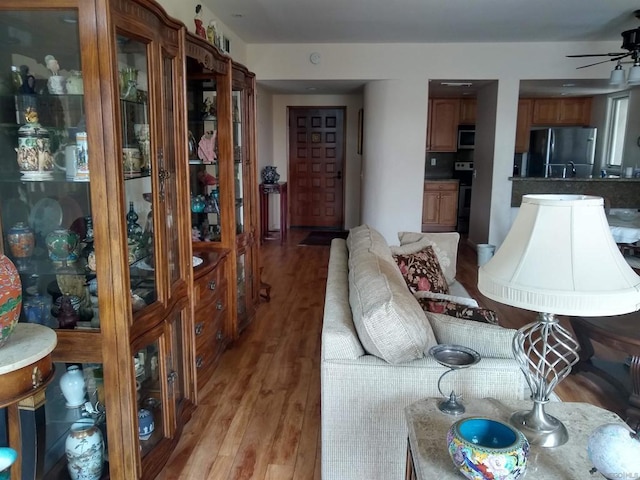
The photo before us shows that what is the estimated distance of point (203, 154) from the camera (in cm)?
323

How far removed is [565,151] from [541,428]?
7.49 metres

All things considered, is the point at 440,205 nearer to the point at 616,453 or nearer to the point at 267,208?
the point at 267,208

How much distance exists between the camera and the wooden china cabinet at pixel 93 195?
1639 mm

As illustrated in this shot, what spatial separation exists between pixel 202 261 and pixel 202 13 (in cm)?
244

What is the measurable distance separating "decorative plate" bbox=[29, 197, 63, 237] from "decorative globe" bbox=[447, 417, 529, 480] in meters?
1.57

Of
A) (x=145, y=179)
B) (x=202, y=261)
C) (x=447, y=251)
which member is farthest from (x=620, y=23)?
(x=145, y=179)

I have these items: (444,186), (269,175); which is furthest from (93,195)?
(444,186)

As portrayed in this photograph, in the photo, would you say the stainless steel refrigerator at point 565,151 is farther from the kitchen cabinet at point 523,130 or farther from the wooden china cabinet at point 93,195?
the wooden china cabinet at point 93,195

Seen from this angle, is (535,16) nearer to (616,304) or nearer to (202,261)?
(202,261)

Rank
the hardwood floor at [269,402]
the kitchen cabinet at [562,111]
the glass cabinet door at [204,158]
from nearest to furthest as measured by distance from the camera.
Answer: the hardwood floor at [269,402]
the glass cabinet door at [204,158]
the kitchen cabinet at [562,111]

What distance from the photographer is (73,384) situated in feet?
6.13

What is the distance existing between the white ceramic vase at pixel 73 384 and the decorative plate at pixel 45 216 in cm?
53

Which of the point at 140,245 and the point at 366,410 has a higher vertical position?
the point at 140,245

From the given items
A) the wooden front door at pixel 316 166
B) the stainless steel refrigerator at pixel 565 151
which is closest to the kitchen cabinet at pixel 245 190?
the wooden front door at pixel 316 166
